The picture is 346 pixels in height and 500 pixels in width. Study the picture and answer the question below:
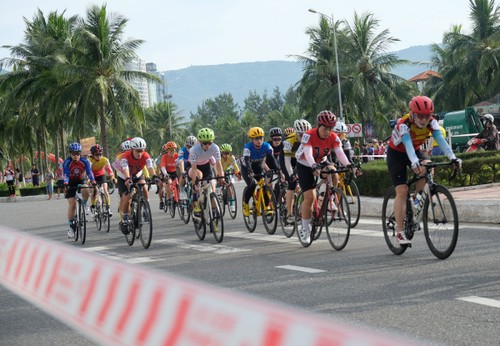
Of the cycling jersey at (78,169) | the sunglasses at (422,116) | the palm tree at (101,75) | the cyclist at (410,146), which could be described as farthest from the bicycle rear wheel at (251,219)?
the palm tree at (101,75)

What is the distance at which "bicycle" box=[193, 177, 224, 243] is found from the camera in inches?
482

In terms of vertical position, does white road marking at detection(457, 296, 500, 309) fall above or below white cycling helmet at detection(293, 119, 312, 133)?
below

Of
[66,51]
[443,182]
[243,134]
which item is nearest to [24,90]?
[66,51]

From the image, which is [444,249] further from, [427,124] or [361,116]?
[361,116]

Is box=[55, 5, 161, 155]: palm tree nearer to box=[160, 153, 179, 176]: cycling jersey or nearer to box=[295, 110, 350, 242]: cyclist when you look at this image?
box=[160, 153, 179, 176]: cycling jersey

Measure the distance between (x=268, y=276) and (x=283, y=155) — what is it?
15.7ft

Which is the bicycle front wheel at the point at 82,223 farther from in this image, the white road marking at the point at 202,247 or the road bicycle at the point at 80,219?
the white road marking at the point at 202,247

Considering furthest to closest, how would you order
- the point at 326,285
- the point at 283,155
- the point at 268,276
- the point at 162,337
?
the point at 283,155, the point at 268,276, the point at 326,285, the point at 162,337

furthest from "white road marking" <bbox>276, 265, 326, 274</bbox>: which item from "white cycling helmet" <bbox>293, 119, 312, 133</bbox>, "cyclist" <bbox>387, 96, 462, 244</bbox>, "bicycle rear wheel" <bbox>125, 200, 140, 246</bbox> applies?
"bicycle rear wheel" <bbox>125, 200, 140, 246</bbox>

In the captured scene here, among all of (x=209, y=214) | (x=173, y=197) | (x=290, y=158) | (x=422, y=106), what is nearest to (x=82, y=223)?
(x=209, y=214)

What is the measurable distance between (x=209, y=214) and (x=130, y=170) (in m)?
2.03

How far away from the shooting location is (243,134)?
11350 centimetres

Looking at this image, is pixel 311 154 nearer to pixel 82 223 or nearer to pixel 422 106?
pixel 422 106

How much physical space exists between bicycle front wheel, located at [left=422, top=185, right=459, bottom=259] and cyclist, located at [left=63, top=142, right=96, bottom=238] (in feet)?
23.9
